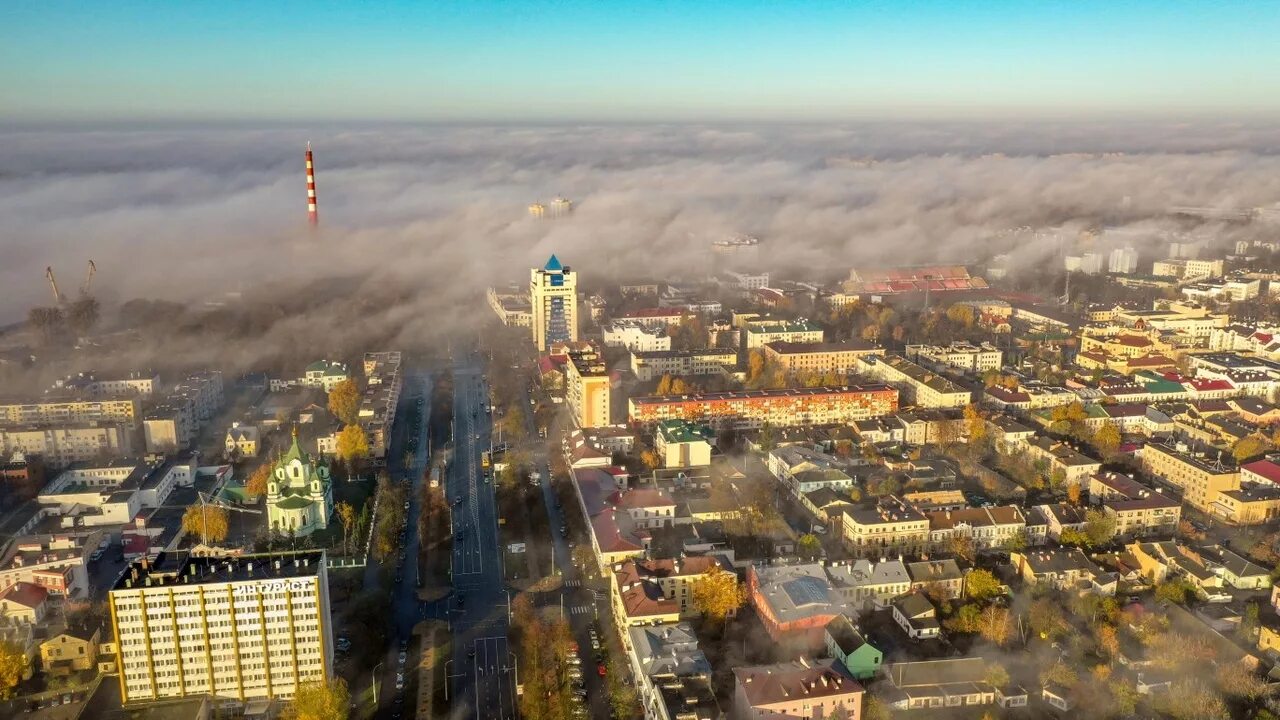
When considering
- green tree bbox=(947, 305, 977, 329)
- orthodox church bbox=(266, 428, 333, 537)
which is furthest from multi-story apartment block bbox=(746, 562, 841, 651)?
green tree bbox=(947, 305, 977, 329)

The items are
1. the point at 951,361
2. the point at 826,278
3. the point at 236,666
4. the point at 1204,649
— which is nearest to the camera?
the point at 236,666

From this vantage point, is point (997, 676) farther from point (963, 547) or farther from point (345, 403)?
point (345, 403)

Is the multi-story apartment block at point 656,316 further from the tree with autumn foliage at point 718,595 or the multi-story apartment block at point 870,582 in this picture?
the tree with autumn foliage at point 718,595

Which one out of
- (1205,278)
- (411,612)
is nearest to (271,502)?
(411,612)

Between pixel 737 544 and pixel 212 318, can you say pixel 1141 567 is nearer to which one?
pixel 737 544

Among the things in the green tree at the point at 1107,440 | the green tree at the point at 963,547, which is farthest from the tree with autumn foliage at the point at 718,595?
the green tree at the point at 1107,440
